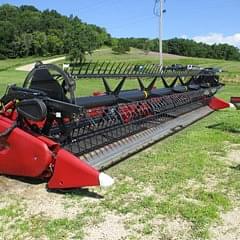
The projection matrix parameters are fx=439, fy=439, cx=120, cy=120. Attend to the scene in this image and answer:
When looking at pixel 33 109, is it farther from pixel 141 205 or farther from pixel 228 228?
pixel 228 228

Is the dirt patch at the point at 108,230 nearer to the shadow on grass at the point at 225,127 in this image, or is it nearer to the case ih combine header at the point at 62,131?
the case ih combine header at the point at 62,131

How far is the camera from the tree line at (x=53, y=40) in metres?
87.3

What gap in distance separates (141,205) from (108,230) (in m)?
0.69

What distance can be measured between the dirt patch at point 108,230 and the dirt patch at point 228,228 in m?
0.79

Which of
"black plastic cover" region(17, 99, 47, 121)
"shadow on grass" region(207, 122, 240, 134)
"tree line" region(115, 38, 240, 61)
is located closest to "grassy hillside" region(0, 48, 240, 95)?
"tree line" region(115, 38, 240, 61)

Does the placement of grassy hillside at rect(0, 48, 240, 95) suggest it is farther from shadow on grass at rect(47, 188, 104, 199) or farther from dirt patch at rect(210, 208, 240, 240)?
dirt patch at rect(210, 208, 240, 240)

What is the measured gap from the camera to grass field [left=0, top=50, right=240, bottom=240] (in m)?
3.85

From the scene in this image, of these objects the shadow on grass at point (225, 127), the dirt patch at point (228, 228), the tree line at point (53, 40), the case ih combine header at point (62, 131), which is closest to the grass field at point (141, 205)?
the dirt patch at point (228, 228)

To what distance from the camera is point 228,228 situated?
3959 mm

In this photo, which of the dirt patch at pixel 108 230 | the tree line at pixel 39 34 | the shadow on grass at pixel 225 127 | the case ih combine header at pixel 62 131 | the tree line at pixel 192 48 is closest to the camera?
the dirt patch at pixel 108 230

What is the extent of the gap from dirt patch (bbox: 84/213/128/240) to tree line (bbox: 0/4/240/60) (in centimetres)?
7473

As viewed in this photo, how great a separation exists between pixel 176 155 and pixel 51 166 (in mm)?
2550

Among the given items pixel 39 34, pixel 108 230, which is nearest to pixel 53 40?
pixel 39 34

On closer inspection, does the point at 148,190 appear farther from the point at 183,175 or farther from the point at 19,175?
the point at 19,175
